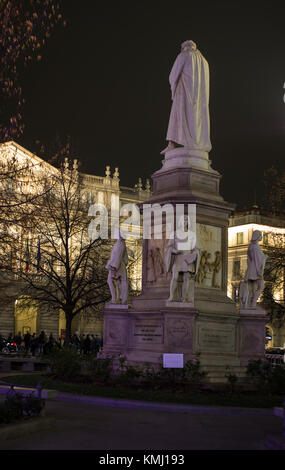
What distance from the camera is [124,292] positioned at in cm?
2347

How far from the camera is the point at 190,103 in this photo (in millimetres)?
24188

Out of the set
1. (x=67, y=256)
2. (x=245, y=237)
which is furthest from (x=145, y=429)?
(x=245, y=237)

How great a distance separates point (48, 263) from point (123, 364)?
54.4ft

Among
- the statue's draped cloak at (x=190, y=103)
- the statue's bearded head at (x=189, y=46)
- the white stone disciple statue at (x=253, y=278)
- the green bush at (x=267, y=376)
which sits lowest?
the green bush at (x=267, y=376)

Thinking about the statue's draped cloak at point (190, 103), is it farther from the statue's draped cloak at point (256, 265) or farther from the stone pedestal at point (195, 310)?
the statue's draped cloak at point (256, 265)

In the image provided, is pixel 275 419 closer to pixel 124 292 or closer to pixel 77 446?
pixel 77 446

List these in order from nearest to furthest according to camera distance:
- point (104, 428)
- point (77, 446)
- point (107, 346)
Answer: point (77, 446) → point (104, 428) → point (107, 346)

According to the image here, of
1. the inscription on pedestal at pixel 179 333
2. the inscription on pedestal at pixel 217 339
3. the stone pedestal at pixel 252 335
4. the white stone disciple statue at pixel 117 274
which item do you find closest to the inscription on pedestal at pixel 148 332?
the inscription on pedestal at pixel 179 333

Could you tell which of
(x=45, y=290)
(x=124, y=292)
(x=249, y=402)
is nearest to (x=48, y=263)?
(x=45, y=290)

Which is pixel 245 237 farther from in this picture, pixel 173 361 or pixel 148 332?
pixel 173 361

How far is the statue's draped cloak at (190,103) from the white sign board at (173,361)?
7713 millimetres

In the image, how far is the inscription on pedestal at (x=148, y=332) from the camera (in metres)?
21.3

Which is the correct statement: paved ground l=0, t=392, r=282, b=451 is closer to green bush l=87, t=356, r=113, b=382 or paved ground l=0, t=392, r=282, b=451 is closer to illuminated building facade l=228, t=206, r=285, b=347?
green bush l=87, t=356, r=113, b=382

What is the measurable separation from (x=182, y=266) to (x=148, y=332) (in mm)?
2232
